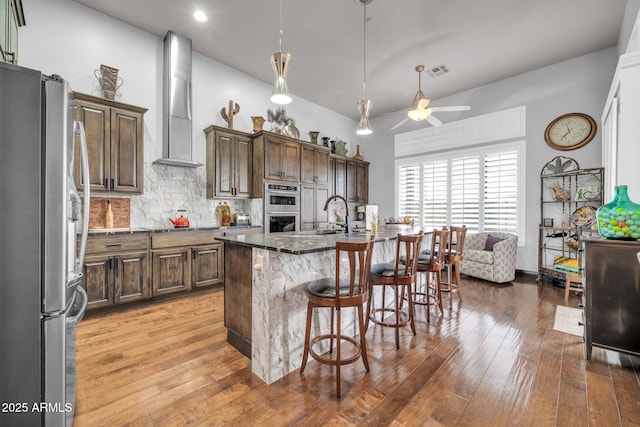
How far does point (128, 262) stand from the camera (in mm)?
3277

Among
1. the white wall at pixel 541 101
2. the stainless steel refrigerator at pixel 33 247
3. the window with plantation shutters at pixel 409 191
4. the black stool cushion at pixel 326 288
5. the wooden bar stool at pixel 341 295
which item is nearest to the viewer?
the stainless steel refrigerator at pixel 33 247

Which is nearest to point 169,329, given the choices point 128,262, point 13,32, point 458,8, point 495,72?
point 128,262

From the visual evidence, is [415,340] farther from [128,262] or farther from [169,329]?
[128,262]

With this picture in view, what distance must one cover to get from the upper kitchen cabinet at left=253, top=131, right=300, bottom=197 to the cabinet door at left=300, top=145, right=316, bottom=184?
0.64 feet

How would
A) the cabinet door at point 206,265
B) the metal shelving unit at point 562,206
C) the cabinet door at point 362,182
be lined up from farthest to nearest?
the cabinet door at point 362,182 → the metal shelving unit at point 562,206 → the cabinet door at point 206,265

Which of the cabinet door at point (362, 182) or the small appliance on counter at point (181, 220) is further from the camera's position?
the cabinet door at point (362, 182)

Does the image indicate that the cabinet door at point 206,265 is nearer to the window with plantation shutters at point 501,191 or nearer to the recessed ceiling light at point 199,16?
the recessed ceiling light at point 199,16

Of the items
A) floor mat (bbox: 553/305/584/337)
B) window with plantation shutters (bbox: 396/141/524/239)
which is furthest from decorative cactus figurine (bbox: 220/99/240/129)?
floor mat (bbox: 553/305/584/337)

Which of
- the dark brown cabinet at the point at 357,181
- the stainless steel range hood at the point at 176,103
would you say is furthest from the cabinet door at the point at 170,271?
the dark brown cabinet at the point at 357,181

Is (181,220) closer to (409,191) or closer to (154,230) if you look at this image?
(154,230)

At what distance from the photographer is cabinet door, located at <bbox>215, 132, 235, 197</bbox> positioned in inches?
171

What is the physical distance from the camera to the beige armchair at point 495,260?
449 cm

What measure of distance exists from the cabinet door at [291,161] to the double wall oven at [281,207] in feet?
0.61

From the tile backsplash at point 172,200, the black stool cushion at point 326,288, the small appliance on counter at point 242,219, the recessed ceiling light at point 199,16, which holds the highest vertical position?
the recessed ceiling light at point 199,16
